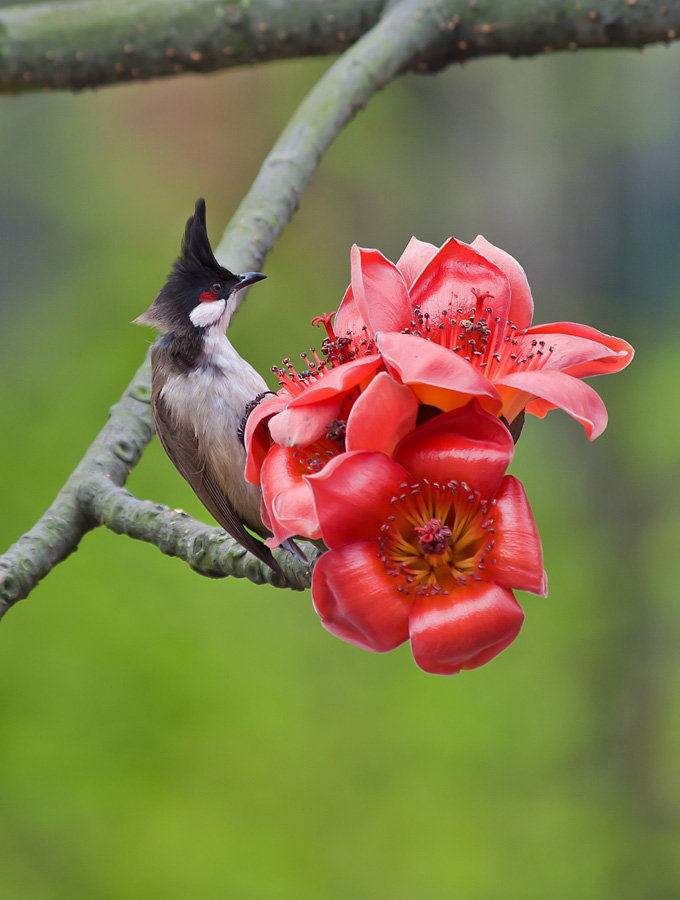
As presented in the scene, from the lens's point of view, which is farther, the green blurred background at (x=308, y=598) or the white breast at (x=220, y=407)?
the green blurred background at (x=308, y=598)

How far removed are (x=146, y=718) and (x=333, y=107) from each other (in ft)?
5.79

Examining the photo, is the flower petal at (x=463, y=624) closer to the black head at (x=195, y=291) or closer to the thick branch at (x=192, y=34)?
the black head at (x=195, y=291)

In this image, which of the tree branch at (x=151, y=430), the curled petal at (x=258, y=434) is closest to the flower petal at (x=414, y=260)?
the curled petal at (x=258, y=434)

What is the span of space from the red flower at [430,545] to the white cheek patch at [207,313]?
65cm

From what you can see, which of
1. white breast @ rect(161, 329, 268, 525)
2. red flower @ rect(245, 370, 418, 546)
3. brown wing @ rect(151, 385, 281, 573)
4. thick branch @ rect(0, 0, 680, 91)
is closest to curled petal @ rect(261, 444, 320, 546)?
red flower @ rect(245, 370, 418, 546)

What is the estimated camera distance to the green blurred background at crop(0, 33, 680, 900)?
2.49 metres

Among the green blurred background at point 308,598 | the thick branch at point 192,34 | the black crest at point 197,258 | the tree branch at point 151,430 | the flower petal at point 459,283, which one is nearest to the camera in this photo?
the flower petal at point 459,283

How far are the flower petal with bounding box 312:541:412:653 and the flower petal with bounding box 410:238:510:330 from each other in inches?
6.0

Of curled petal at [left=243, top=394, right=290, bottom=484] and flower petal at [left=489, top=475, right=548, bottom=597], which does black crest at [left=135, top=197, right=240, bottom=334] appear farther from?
flower petal at [left=489, top=475, right=548, bottom=597]

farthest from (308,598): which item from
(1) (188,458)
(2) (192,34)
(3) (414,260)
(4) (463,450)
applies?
(4) (463,450)

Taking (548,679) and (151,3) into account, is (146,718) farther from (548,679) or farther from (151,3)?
(151,3)

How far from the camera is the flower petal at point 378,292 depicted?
491mm

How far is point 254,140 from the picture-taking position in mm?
3270

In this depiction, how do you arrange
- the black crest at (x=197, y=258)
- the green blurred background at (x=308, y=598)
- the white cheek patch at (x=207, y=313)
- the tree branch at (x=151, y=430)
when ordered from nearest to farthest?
the tree branch at (x=151, y=430) < the black crest at (x=197, y=258) < the white cheek patch at (x=207, y=313) < the green blurred background at (x=308, y=598)
